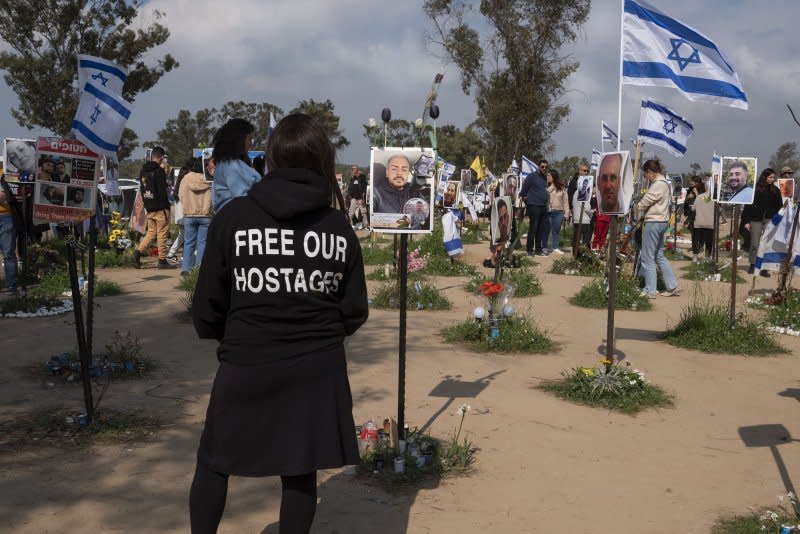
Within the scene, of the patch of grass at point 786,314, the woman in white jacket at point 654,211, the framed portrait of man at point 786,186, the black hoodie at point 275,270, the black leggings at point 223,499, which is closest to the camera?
the black hoodie at point 275,270

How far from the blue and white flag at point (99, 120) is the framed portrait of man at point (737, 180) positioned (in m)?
7.37

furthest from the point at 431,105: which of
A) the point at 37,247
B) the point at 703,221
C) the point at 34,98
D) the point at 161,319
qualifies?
the point at 34,98

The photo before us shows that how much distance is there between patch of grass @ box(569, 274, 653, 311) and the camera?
9969mm

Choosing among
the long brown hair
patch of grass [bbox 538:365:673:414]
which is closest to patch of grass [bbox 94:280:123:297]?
patch of grass [bbox 538:365:673:414]

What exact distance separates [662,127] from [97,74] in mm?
5244

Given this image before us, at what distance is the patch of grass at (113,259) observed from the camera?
41.7 feet

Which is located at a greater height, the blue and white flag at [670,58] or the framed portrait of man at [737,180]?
the blue and white flag at [670,58]

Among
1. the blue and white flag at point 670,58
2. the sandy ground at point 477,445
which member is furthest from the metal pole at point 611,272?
the blue and white flag at point 670,58

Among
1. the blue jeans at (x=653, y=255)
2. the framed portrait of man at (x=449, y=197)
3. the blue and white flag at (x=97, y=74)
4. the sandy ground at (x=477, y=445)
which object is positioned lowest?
the sandy ground at (x=477, y=445)

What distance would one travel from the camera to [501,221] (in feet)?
40.8

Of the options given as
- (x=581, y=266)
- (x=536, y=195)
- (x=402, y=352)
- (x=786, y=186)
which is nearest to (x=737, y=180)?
(x=581, y=266)

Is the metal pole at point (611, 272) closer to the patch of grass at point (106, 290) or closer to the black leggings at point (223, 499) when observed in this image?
the black leggings at point (223, 499)

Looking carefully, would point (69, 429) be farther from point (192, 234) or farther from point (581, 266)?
point (581, 266)

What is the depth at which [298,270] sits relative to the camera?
2.59 metres
